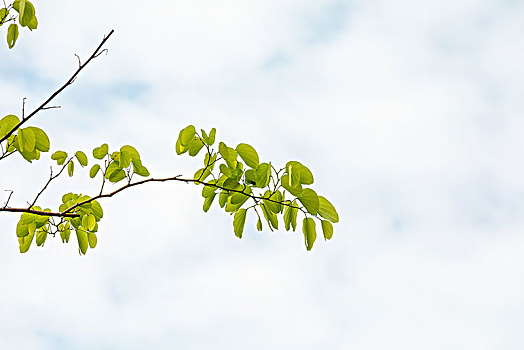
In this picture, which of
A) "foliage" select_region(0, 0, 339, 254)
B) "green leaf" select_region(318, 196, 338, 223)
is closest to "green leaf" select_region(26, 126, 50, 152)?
"foliage" select_region(0, 0, 339, 254)

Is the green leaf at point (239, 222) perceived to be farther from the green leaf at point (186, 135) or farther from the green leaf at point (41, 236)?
the green leaf at point (41, 236)

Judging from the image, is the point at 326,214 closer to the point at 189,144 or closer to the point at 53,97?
the point at 189,144

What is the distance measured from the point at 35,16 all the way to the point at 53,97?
0.55m

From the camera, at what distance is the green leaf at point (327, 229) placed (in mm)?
1385

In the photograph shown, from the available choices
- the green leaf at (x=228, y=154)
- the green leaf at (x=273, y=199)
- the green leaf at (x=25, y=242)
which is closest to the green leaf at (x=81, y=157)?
the green leaf at (x=25, y=242)

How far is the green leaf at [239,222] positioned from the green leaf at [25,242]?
67 centimetres

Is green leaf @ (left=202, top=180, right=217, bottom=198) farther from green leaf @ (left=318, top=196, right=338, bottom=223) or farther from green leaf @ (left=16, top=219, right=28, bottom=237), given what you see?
green leaf @ (left=16, top=219, right=28, bottom=237)

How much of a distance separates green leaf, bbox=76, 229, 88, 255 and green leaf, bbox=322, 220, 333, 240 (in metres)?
0.78

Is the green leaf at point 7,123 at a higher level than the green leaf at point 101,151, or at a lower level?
lower

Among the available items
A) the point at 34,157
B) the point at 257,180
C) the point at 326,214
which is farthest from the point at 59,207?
the point at 326,214

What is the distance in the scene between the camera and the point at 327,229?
1394mm

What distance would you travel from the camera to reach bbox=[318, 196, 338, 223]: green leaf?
1.36 m

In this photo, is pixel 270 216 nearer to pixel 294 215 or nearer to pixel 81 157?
pixel 294 215

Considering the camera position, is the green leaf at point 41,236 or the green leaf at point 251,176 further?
the green leaf at point 41,236
